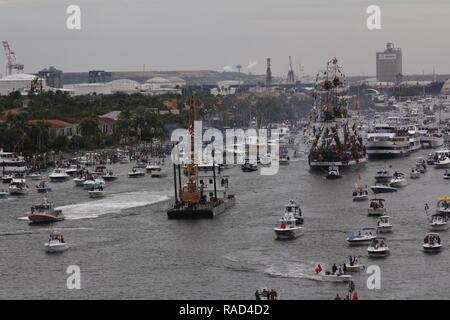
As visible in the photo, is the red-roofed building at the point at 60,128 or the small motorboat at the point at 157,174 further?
the red-roofed building at the point at 60,128

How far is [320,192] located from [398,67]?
5759 inches

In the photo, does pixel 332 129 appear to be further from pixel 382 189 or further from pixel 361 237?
pixel 361 237

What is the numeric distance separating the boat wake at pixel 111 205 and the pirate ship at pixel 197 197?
55.5 inches

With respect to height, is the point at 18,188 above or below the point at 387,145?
below

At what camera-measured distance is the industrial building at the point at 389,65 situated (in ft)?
578

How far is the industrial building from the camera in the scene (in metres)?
176

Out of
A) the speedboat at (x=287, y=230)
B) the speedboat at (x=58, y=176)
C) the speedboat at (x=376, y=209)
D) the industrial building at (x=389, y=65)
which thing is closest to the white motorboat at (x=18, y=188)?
the speedboat at (x=58, y=176)

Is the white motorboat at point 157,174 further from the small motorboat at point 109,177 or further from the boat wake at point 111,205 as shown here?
the boat wake at point 111,205

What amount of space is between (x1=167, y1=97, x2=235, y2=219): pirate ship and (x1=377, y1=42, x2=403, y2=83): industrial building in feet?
486

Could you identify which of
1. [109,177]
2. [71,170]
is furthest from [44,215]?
[71,170]

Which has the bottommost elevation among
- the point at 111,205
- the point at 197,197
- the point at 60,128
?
the point at 111,205

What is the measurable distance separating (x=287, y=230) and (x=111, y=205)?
792 centimetres

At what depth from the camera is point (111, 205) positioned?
3017cm

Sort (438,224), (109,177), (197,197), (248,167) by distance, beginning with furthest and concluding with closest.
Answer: (248,167) < (109,177) < (197,197) < (438,224)
